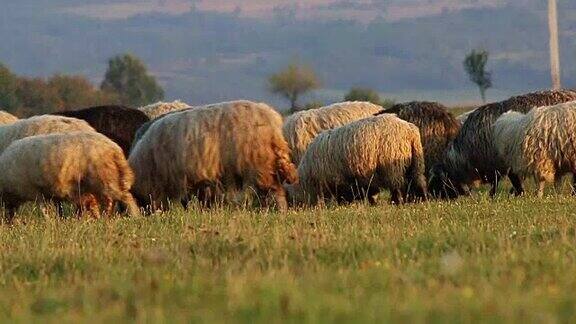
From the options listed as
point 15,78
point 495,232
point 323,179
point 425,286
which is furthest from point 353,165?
point 15,78

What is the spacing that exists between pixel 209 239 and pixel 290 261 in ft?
5.04

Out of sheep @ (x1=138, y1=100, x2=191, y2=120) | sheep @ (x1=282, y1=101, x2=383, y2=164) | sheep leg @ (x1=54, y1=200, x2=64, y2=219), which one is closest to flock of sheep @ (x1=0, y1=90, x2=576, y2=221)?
sheep @ (x1=282, y1=101, x2=383, y2=164)

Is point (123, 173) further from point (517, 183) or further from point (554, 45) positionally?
A: point (554, 45)

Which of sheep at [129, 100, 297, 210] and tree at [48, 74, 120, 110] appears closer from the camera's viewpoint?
sheep at [129, 100, 297, 210]

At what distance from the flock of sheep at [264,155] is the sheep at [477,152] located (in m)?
0.02

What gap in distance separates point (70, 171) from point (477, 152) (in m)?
7.52

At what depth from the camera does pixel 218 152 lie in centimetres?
1479

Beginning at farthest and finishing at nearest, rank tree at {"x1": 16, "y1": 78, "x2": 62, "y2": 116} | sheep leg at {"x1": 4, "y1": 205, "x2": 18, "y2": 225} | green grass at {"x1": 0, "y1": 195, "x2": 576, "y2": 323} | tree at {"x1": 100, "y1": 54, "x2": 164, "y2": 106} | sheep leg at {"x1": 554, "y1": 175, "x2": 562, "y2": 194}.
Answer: tree at {"x1": 100, "y1": 54, "x2": 164, "y2": 106} < tree at {"x1": 16, "y1": 78, "x2": 62, "y2": 116} < sheep leg at {"x1": 554, "y1": 175, "x2": 562, "y2": 194} < sheep leg at {"x1": 4, "y1": 205, "x2": 18, "y2": 225} < green grass at {"x1": 0, "y1": 195, "x2": 576, "y2": 323}

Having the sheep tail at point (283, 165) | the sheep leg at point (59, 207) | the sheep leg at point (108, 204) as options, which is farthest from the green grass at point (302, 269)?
the sheep leg at point (59, 207)

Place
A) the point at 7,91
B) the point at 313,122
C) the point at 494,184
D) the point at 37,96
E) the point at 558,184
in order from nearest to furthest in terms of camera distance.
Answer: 1. the point at 558,184
2. the point at 494,184
3. the point at 313,122
4. the point at 7,91
5. the point at 37,96

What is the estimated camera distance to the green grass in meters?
4.69

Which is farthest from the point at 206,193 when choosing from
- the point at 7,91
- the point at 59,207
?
the point at 7,91

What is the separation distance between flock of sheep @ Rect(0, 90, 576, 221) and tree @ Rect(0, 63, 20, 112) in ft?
149

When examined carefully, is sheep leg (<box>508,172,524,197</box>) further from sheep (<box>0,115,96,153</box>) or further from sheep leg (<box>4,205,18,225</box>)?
sheep leg (<box>4,205,18,225</box>)
